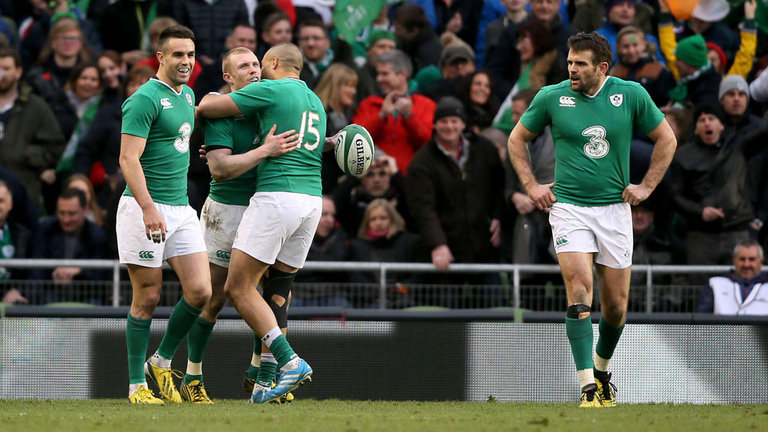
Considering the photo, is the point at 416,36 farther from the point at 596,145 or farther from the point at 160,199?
the point at 160,199

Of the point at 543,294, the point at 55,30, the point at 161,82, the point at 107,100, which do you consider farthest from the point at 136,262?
the point at 55,30

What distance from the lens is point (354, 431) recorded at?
20.7 feet

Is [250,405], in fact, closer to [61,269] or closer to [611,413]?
[611,413]

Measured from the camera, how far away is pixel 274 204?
7871 mm

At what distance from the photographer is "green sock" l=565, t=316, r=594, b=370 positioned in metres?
7.90

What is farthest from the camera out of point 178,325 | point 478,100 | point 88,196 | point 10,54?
point 10,54

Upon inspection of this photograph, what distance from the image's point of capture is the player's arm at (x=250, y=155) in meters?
7.86

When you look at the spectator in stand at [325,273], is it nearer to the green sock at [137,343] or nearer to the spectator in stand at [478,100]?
the spectator in stand at [478,100]

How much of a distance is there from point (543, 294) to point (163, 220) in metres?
4.32

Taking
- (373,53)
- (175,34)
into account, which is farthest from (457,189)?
(175,34)

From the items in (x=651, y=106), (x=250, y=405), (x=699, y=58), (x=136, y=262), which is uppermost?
(x=699, y=58)

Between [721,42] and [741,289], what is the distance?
3661 millimetres

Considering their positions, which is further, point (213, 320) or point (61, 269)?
point (61, 269)

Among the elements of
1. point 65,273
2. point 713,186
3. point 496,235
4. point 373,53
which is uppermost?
point 373,53
